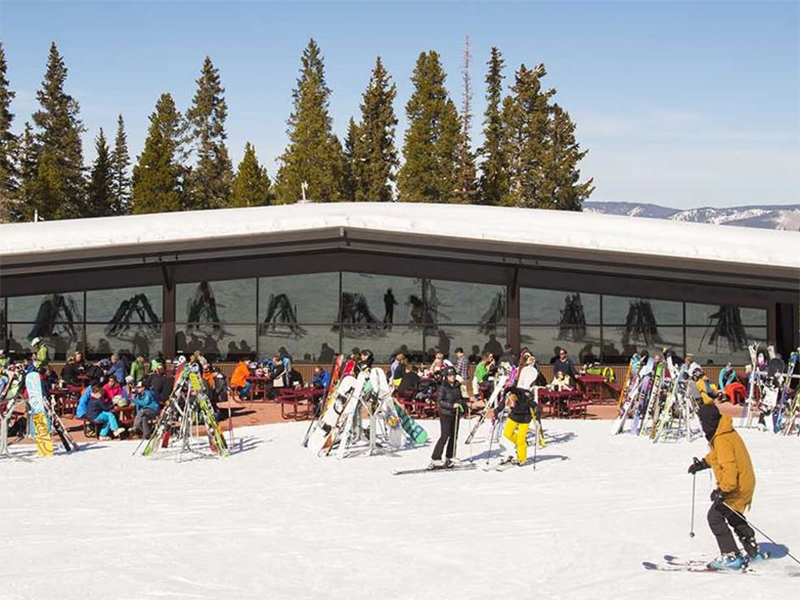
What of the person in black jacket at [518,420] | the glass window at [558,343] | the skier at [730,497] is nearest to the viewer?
the skier at [730,497]

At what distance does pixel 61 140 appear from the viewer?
61.8m

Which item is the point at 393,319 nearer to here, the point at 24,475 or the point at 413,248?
the point at 413,248

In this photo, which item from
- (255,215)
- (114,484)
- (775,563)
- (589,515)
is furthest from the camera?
(255,215)

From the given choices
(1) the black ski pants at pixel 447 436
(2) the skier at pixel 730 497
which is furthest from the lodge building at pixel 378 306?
(2) the skier at pixel 730 497

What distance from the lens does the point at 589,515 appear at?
1070 centimetres

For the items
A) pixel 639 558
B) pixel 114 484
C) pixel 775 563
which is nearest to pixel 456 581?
pixel 639 558

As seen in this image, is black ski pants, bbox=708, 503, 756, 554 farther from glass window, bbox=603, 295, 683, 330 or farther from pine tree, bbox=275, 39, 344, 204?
pine tree, bbox=275, 39, 344, 204

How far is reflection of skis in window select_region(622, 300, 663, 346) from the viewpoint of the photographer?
25.1 m

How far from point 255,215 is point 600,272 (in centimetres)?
862

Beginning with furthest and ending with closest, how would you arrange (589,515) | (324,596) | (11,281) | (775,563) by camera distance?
(11,281), (589,515), (775,563), (324,596)

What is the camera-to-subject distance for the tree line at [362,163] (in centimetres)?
5403

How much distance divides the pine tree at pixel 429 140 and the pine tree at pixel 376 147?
230cm

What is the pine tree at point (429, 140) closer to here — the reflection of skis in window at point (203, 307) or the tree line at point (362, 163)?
the tree line at point (362, 163)

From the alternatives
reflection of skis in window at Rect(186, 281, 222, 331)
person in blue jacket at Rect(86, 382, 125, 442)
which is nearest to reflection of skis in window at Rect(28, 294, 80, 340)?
reflection of skis in window at Rect(186, 281, 222, 331)
